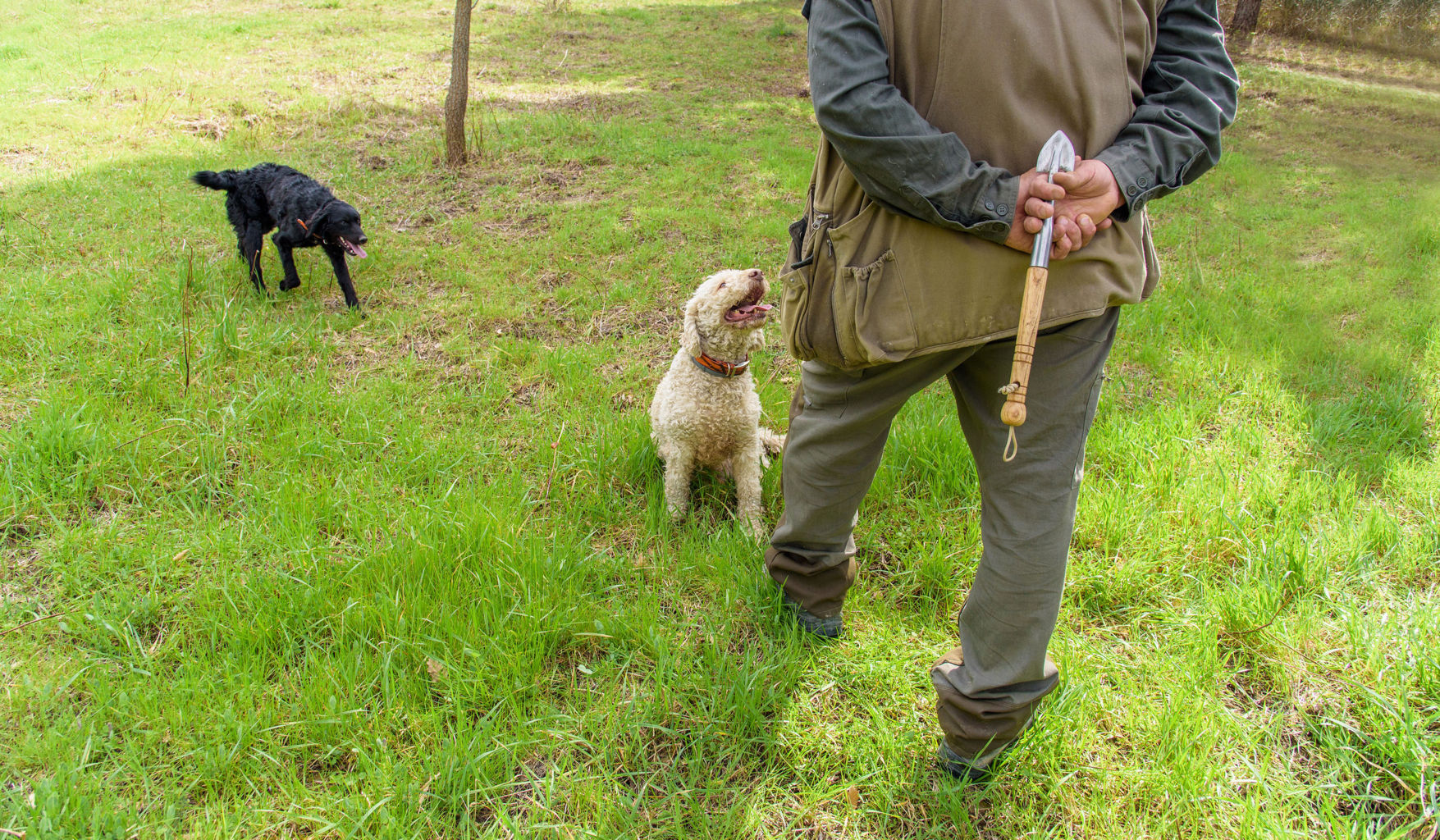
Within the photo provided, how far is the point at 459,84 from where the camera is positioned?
6.43m

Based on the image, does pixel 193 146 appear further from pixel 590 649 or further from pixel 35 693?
pixel 590 649

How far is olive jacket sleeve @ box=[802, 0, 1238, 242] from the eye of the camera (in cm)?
155

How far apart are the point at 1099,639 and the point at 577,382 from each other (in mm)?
2576

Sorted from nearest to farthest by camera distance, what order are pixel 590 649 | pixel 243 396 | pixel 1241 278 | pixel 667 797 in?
pixel 667 797
pixel 590 649
pixel 243 396
pixel 1241 278

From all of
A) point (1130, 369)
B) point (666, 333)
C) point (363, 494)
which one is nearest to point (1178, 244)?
point (1130, 369)

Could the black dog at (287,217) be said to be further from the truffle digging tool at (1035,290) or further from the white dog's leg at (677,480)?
the truffle digging tool at (1035,290)

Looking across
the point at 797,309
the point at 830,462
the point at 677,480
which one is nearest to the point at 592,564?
the point at 677,480

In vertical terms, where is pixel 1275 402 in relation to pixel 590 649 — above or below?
above

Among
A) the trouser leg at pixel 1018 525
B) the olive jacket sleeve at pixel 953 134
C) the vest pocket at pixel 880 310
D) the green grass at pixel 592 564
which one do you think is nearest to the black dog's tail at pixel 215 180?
the green grass at pixel 592 564

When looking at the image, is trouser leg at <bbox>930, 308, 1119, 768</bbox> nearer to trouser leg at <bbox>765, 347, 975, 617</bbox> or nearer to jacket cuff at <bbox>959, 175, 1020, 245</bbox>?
trouser leg at <bbox>765, 347, 975, 617</bbox>

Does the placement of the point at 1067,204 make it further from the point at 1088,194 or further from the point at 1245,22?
the point at 1245,22

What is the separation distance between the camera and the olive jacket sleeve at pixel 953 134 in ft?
5.08

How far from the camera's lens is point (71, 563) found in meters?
2.61

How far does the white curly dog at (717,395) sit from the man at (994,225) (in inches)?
34.1
